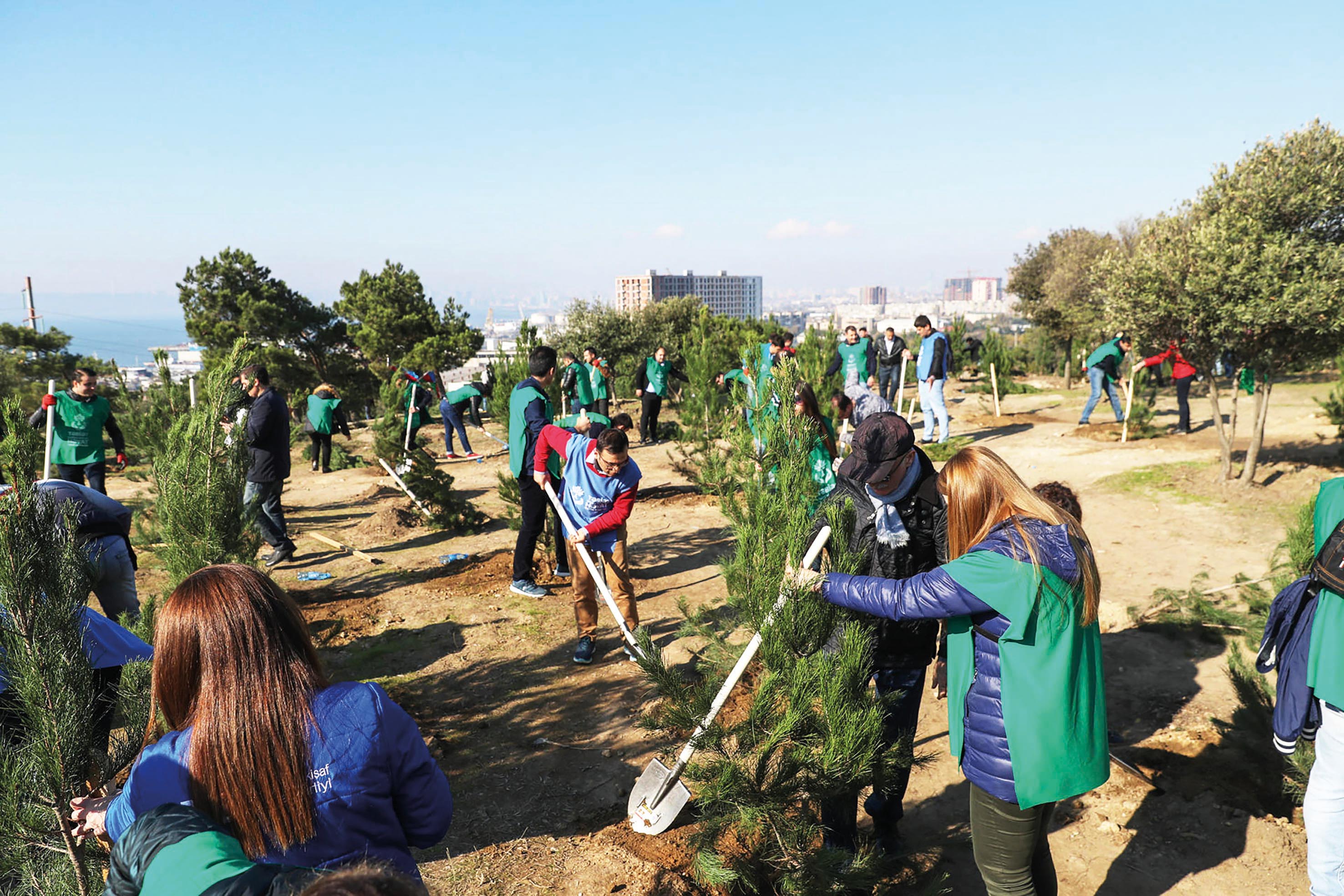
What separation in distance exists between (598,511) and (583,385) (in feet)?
18.4

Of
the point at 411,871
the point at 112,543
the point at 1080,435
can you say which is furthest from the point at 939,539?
the point at 1080,435

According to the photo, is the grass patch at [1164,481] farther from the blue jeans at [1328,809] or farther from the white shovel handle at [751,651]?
the white shovel handle at [751,651]

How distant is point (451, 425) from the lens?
1325 centimetres

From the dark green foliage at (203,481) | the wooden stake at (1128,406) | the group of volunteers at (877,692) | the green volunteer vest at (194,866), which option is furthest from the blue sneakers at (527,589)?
the wooden stake at (1128,406)

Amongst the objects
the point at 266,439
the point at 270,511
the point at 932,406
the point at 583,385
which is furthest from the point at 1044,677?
the point at 932,406

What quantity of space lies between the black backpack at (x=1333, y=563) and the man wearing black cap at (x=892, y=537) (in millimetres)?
1127

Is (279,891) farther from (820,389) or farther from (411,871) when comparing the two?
(820,389)

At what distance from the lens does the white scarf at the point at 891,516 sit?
2957 mm

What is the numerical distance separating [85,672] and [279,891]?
144 cm

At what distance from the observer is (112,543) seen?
369 centimetres

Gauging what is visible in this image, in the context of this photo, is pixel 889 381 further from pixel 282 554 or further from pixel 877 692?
pixel 877 692

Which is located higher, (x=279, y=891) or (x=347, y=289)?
(x=347, y=289)

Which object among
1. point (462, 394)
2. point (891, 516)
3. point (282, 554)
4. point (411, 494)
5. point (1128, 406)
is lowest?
point (282, 554)

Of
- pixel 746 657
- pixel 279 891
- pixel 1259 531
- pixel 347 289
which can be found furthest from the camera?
pixel 347 289
